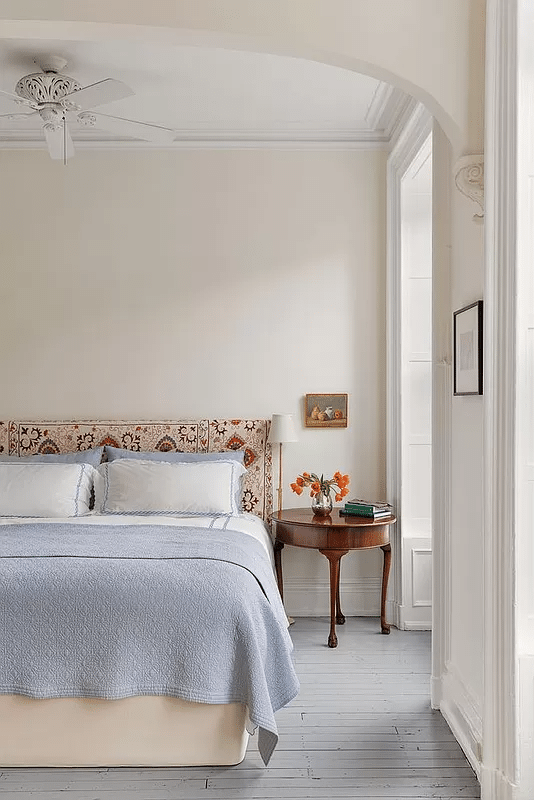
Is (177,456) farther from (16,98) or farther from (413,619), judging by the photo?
(16,98)

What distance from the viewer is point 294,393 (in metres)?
5.04

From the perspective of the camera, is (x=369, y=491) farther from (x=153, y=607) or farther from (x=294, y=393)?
(x=153, y=607)

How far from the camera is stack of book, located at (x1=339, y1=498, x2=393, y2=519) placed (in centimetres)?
453

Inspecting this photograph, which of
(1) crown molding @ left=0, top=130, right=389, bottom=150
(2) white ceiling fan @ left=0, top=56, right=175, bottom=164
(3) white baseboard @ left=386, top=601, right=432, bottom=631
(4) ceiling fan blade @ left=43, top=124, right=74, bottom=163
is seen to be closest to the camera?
(2) white ceiling fan @ left=0, top=56, right=175, bottom=164

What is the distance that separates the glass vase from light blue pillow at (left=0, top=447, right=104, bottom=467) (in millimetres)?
1295

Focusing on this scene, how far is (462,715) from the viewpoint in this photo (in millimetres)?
3012

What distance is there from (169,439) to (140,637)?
7.27 ft

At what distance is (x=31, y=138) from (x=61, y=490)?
2.15m

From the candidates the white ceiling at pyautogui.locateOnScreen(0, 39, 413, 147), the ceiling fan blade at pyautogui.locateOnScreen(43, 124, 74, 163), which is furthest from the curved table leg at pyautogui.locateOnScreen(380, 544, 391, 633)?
the ceiling fan blade at pyautogui.locateOnScreen(43, 124, 74, 163)

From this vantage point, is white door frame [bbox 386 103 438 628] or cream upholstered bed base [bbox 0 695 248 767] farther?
white door frame [bbox 386 103 438 628]

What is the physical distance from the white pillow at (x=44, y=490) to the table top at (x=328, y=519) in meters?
1.10

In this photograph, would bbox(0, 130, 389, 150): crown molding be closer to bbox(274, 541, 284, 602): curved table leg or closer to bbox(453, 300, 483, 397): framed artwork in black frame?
bbox(453, 300, 483, 397): framed artwork in black frame

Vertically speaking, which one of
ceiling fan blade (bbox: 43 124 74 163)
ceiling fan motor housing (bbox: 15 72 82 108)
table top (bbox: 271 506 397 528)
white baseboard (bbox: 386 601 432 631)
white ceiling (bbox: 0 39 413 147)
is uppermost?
white ceiling (bbox: 0 39 413 147)

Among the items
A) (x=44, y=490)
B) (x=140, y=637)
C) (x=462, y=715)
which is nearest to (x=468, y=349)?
(x=462, y=715)
